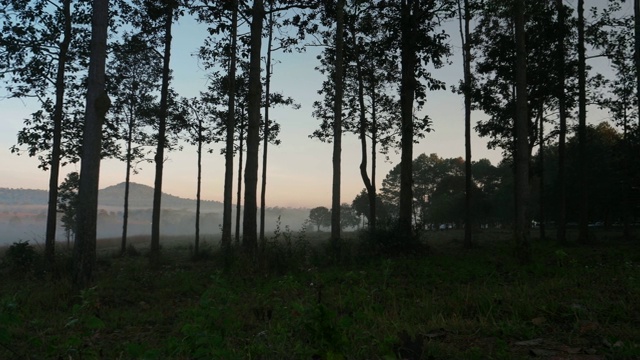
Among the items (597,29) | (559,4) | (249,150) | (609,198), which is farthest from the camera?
(609,198)

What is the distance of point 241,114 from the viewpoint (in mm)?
24594

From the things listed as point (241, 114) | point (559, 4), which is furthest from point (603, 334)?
point (241, 114)

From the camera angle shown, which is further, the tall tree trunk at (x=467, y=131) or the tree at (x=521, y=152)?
the tall tree trunk at (x=467, y=131)

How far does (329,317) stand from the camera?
3260mm

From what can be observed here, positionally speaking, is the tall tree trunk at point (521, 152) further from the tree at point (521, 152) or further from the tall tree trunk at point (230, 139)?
the tall tree trunk at point (230, 139)

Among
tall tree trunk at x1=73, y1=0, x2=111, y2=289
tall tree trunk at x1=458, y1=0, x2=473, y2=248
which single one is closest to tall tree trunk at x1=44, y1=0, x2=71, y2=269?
tall tree trunk at x1=73, y1=0, x2=111, y2=289

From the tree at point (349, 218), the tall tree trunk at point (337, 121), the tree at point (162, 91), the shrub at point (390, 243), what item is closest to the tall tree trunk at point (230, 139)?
the tree at point (162, 91)

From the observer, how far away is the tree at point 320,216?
12156 cm

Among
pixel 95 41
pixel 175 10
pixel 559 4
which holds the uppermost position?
pixel 559 4

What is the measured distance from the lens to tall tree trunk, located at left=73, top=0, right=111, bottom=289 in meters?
8.59

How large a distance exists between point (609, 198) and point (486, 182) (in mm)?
30961

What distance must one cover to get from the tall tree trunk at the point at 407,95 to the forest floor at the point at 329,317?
5.43 m

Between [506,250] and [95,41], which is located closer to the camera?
[95,41]

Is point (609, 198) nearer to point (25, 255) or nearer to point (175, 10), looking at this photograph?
point (175, 10)
